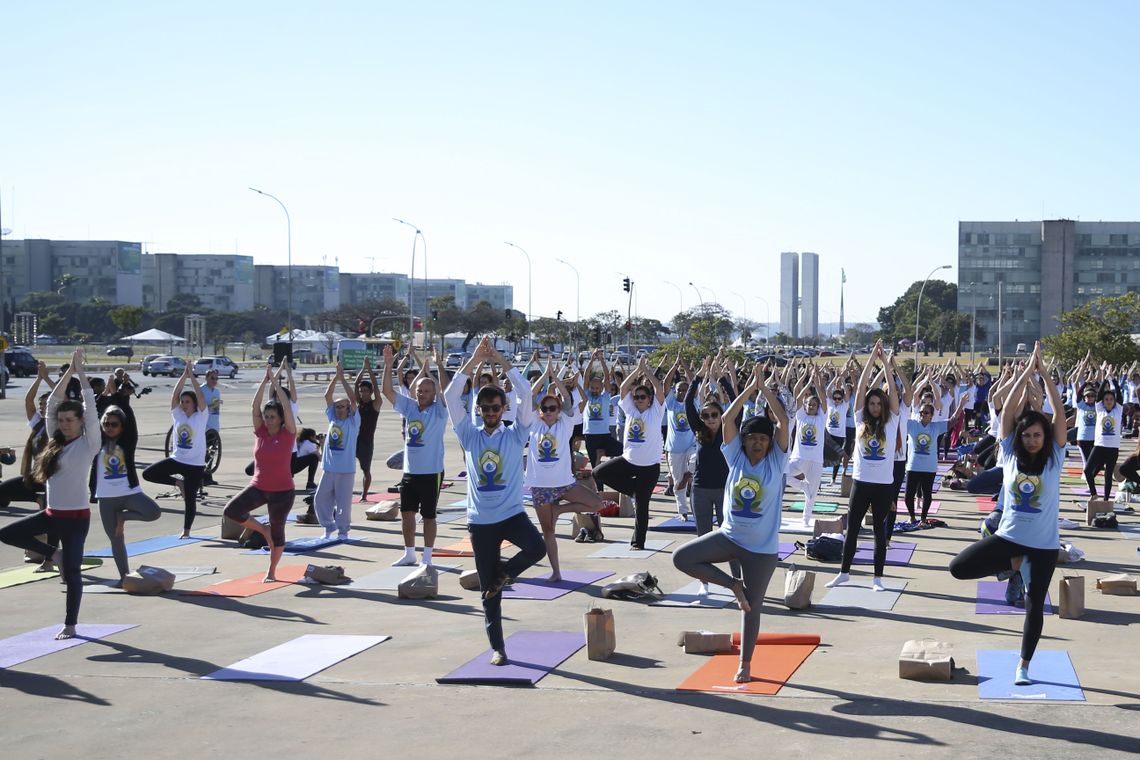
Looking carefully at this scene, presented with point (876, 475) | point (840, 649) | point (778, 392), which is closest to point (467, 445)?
point (840, 649)

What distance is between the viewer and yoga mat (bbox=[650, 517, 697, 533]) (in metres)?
14.7

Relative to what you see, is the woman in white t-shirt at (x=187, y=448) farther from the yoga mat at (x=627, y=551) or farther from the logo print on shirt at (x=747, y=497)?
the logo print on shirt at (x=747, y=497)

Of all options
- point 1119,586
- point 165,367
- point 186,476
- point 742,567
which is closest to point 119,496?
point 186,476

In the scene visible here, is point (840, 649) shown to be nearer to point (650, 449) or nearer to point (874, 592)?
point (874, 592)

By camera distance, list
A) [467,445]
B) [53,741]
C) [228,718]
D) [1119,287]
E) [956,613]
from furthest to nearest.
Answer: [1119,287] < [956,613] < [467,445] < [228,718] < [53,741]

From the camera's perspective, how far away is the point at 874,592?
10.7 metres

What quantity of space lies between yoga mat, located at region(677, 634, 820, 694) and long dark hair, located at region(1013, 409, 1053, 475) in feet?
6.64

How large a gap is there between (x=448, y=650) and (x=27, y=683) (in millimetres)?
2824

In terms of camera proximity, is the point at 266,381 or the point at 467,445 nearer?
the point at 467,445

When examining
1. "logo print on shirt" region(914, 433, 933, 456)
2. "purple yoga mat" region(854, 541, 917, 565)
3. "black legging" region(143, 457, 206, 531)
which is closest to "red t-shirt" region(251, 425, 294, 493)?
"black legging" region(143, 457, 206, 531)

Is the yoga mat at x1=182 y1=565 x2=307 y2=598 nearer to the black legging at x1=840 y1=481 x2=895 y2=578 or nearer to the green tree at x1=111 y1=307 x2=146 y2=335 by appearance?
the black legging at x1=840 y1=481 x2=895 y2=578

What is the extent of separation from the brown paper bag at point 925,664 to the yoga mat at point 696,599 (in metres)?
2.41

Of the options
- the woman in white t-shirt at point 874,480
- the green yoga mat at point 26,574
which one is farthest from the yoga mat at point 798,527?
the green yoga mat at point 26,574

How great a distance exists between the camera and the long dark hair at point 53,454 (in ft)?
29.9
